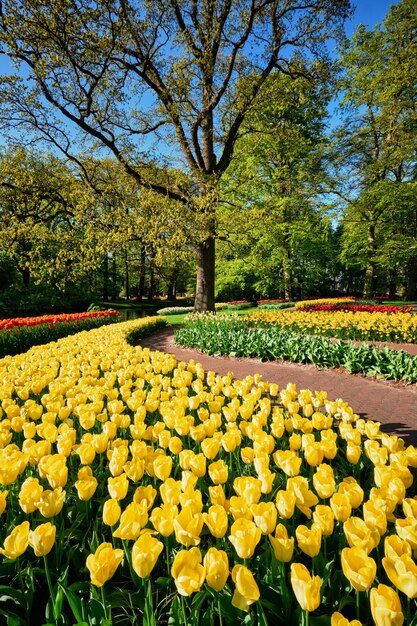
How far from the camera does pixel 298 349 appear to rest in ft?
25.4

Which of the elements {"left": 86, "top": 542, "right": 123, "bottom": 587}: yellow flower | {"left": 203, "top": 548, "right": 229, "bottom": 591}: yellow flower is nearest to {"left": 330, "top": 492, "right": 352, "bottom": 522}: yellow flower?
{"left": 203, "top": 548, "right": 229, "bottom": 591}: yellow flower

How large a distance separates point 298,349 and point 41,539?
698cm

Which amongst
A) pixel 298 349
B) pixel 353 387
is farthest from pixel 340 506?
pixel 298 349

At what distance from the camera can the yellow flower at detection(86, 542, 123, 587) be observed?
1.10m

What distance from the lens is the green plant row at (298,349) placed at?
6250 mm

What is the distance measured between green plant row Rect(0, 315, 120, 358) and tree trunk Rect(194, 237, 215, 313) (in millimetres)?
5302

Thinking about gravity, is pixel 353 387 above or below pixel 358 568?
below

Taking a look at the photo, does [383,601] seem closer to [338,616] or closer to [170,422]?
[338,616]

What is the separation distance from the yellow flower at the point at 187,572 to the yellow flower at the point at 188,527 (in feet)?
0.39

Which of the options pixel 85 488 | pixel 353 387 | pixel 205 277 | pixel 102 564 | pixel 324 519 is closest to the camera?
pixel 102 564

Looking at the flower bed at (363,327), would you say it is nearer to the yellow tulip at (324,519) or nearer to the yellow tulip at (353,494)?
the yellow tulip at (353,494)

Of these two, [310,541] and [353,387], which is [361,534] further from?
[353,387]

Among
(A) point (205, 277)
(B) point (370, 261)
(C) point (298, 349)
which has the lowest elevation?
(C) point (298, 349)

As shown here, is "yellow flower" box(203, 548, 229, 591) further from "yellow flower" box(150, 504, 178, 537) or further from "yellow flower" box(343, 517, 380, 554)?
"yellow flower" box(343, 517, 380, 554)
